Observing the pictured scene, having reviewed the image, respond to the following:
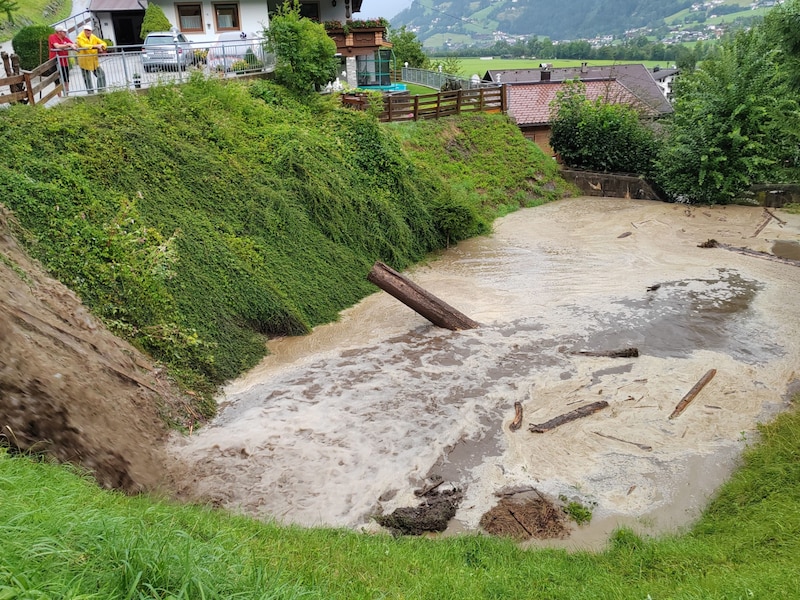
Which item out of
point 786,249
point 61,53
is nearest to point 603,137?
point 786,249

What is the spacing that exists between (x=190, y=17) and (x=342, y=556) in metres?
27.0

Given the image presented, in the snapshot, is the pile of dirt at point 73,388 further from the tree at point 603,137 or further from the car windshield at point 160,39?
the tree at point 603,137

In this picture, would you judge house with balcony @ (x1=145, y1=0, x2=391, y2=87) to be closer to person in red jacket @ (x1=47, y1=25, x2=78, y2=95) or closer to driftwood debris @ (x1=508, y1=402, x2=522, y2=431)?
person in red jacket @ (x1=47, y1=25, x2=78, y2=95)

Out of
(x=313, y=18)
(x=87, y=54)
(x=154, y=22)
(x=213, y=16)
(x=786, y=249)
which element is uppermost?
(x=313, y=18)

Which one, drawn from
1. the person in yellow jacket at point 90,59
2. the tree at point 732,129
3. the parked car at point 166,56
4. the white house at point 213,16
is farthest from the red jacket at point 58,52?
the tree at point 732,129

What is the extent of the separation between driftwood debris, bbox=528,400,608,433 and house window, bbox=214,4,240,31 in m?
23.9

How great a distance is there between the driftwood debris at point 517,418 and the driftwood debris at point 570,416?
20cm

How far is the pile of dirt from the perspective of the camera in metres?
6.91

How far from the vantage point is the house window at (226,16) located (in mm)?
26703

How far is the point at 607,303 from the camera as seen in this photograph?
49.3 feet

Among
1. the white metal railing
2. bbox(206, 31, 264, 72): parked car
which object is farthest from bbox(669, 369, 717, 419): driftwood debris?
bbox(206, 31, 264, 72): parked car

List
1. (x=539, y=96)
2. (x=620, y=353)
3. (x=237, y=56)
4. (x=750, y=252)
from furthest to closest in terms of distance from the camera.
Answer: (x=539, y=96) → (x=237, y=56) → (x=750, y=252) → (x=620, y=353)

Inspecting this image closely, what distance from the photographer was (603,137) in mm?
26422

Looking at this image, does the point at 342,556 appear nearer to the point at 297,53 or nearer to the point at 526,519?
the point at 526,519
